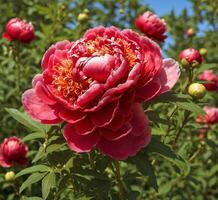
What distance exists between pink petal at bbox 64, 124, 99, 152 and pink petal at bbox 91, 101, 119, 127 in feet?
0.19

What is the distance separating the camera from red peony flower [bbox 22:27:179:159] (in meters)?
1.38

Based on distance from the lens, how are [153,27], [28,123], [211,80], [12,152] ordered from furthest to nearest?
[211,80] → [153,27] → [12,152] → [28,123]

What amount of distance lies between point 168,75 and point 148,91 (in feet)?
0.44

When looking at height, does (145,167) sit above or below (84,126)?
below

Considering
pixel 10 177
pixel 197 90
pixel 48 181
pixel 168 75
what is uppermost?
pixel 168 75

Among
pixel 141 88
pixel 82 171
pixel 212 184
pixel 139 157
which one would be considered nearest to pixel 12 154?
pixel 82 171

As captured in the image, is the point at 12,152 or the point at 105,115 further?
the point at 12,152

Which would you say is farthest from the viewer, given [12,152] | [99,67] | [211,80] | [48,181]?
[211,80]

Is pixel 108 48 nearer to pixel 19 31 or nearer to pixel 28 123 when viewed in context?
pixel 28 123

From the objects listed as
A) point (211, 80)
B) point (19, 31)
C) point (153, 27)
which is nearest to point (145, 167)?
point (153, 27)

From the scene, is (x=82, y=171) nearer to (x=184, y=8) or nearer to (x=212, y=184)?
(x=212, y=184)

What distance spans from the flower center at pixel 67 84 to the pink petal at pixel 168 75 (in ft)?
0.80

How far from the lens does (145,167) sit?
61.6 inches

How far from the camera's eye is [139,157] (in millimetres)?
1593
